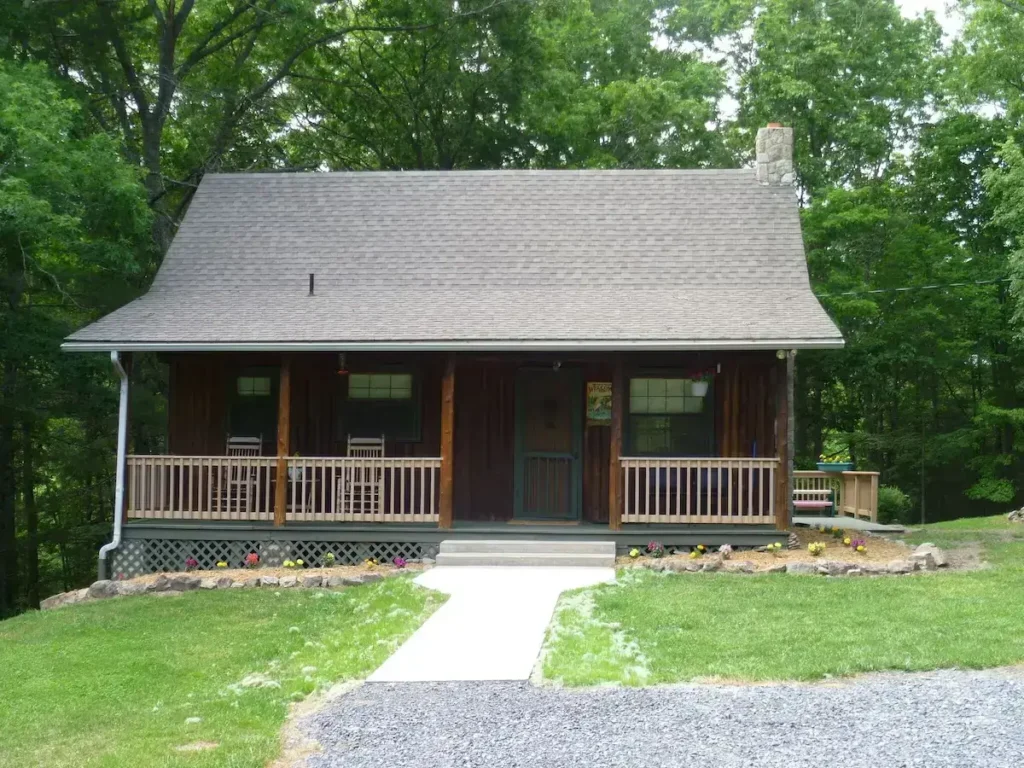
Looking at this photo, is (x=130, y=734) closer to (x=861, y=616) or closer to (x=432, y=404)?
(x=861, y=616)

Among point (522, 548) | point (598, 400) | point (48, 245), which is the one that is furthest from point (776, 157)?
point (48, 245)

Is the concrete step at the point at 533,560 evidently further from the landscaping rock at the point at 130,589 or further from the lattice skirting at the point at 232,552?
the landscaping rock at the point at 130,589

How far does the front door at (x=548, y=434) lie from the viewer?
14258 mm

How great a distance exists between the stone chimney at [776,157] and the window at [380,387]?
6073mm

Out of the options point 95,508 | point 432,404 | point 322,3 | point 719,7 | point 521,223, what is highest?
point 719,7

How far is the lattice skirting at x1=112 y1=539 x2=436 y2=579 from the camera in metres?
13.4

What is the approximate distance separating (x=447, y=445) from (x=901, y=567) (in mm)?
5231

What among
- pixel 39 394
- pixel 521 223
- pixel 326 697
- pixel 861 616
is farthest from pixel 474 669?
pixel 39 394

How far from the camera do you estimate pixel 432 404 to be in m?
14.5

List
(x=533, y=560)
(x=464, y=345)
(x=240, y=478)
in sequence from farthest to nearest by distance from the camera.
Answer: (x=240, y=478) < (x=464, y=345) < (x=533, y=560)

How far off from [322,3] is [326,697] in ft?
62.6

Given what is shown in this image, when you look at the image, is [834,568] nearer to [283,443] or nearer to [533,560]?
[533,560]

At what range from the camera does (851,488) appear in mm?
18391

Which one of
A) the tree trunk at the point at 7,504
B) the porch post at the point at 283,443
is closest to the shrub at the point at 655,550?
the porch post at the point at 283,443
